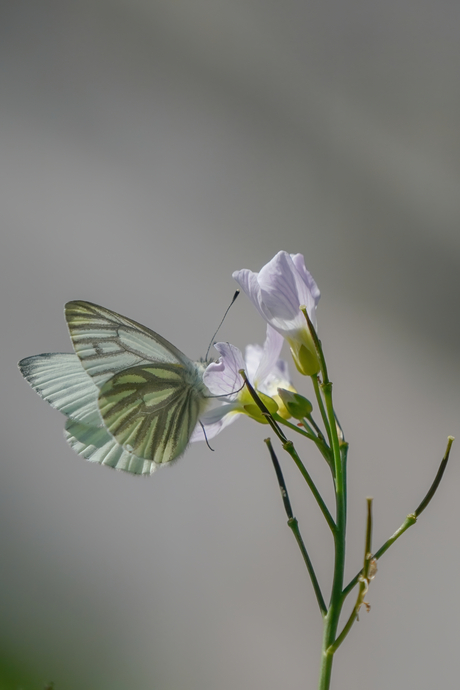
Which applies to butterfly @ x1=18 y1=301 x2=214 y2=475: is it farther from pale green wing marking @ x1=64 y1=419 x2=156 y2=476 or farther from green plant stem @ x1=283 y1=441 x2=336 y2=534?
green plant stem @ x1=283 y1=441 x2=336 y2=534

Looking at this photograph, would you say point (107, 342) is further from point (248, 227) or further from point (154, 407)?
point (248, 227)

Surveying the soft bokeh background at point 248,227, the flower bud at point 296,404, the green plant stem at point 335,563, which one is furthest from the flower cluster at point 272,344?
the soft bokeh background at point 248,227

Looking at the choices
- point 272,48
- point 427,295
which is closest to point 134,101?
point 272,48

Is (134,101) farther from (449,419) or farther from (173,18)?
(449,419)

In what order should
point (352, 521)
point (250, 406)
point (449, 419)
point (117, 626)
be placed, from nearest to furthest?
point (250, 406)
point (117, 626)
point (352, 521)
point (449, 419)

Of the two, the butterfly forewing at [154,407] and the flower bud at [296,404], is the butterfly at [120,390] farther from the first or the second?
the flower bud at [296,404]

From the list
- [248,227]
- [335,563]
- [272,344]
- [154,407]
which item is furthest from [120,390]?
[248,227]

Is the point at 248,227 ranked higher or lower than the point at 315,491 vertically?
higher

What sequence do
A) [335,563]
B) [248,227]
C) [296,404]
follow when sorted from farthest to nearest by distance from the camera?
1. [248,227]
2. [296,404]
3. [335,563]
